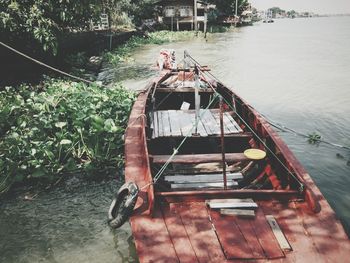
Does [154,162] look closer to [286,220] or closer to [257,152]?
[257,152]

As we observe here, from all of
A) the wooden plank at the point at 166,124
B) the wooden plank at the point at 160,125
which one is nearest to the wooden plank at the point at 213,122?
the wooden plank at the point at 166,124

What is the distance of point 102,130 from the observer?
630cm

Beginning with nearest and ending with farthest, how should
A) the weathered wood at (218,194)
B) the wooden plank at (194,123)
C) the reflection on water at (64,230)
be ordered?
the weathered wood at (218,194) < the reflection on water at (64,230) < the wooden plank at (194,123)

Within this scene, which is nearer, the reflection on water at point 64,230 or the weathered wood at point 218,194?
the weathered wood at point 218,194

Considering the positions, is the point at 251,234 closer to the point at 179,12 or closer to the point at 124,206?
the point at 124,206

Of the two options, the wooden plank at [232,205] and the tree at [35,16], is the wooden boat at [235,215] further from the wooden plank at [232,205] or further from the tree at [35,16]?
the tree at [35,16]

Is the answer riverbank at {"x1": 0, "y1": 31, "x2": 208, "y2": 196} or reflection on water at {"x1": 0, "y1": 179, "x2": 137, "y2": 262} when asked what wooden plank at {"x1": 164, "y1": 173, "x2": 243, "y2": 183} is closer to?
reflection on water at {"x1": 0, "y1": 179, "x2": 137, "y2": 262}

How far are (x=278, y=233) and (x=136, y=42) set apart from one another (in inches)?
1063

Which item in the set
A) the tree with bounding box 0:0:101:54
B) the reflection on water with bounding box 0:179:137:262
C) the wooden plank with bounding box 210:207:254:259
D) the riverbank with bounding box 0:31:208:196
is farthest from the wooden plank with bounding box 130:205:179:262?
the tree with bounding box 0:0:101:54

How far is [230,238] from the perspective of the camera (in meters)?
3.03

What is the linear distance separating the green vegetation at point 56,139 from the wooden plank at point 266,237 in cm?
369

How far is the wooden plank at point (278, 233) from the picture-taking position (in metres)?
2.93

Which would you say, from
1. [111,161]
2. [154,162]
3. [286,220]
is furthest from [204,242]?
[111,161]

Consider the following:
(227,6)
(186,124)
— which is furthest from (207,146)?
(227,6)
